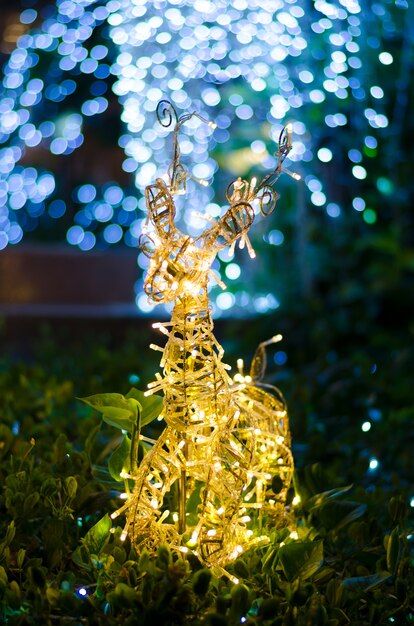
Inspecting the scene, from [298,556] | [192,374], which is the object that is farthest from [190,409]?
[298,556]

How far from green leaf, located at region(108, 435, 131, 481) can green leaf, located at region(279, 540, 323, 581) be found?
0.34 metres

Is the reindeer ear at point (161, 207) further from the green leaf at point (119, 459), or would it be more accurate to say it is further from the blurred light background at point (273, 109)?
the blurred light background at point (273, 109)

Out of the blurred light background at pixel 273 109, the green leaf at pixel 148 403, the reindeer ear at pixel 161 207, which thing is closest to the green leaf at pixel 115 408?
the green leaf at pixel 148 403

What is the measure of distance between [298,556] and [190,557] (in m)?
0.18

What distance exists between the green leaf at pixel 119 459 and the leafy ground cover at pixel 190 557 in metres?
0.08

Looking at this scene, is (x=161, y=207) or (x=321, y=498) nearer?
(x=161, y=207)

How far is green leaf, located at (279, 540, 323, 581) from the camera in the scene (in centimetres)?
136

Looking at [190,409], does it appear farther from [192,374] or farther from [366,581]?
[366,581]

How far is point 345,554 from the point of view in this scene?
62.4 inches

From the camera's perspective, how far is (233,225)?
4.65 ft

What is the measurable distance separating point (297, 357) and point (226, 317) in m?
1.44

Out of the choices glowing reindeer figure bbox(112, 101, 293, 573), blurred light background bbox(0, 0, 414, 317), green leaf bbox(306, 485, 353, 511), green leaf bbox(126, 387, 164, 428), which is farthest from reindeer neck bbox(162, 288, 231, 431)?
blurred light background bbox(0, 0, 414, 317)

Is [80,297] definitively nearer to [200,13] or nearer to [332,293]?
[332,293]

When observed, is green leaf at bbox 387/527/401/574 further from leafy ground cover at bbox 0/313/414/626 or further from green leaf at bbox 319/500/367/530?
green leaf at bbox 319/500/367/530
